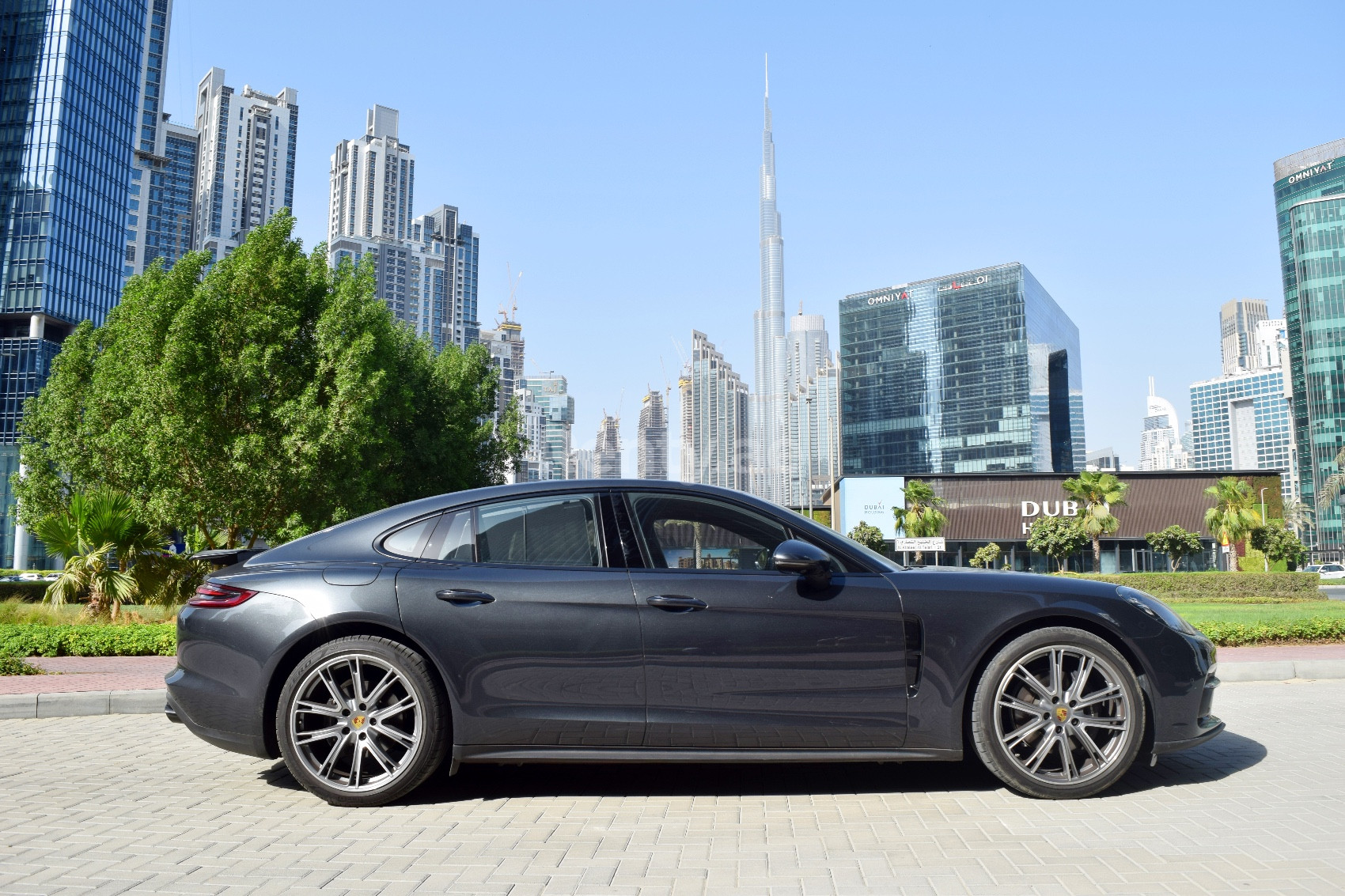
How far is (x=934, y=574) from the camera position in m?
4.33

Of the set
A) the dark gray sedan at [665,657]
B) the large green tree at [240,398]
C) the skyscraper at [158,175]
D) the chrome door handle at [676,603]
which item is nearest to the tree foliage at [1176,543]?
the large green tree at [240,398]

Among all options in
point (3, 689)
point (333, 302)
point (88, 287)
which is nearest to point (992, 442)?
point (88, 287)

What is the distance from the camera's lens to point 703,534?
4.38 metres

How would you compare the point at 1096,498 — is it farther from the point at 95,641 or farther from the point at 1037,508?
the point at 95,641

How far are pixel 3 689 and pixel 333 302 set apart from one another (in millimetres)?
15939

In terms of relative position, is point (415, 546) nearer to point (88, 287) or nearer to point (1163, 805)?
point (1163, 805)

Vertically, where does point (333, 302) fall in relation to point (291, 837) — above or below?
above

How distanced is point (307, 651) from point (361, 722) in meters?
0.44

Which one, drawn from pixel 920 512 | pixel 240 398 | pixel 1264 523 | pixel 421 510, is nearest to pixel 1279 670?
pixel 421 510

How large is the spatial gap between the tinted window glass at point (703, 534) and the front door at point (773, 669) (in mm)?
185

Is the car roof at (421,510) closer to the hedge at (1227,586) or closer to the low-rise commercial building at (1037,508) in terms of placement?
the hedge at (1227,586)

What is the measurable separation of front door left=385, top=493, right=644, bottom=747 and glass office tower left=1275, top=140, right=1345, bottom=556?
486ft

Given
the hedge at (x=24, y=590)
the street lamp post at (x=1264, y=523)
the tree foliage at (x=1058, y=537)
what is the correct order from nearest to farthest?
the hedge at (x=24, y=590), the street lamp post at (x=1264, y=523), the tree foliage at (x=1058, y=537)

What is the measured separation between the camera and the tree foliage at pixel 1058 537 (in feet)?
162
